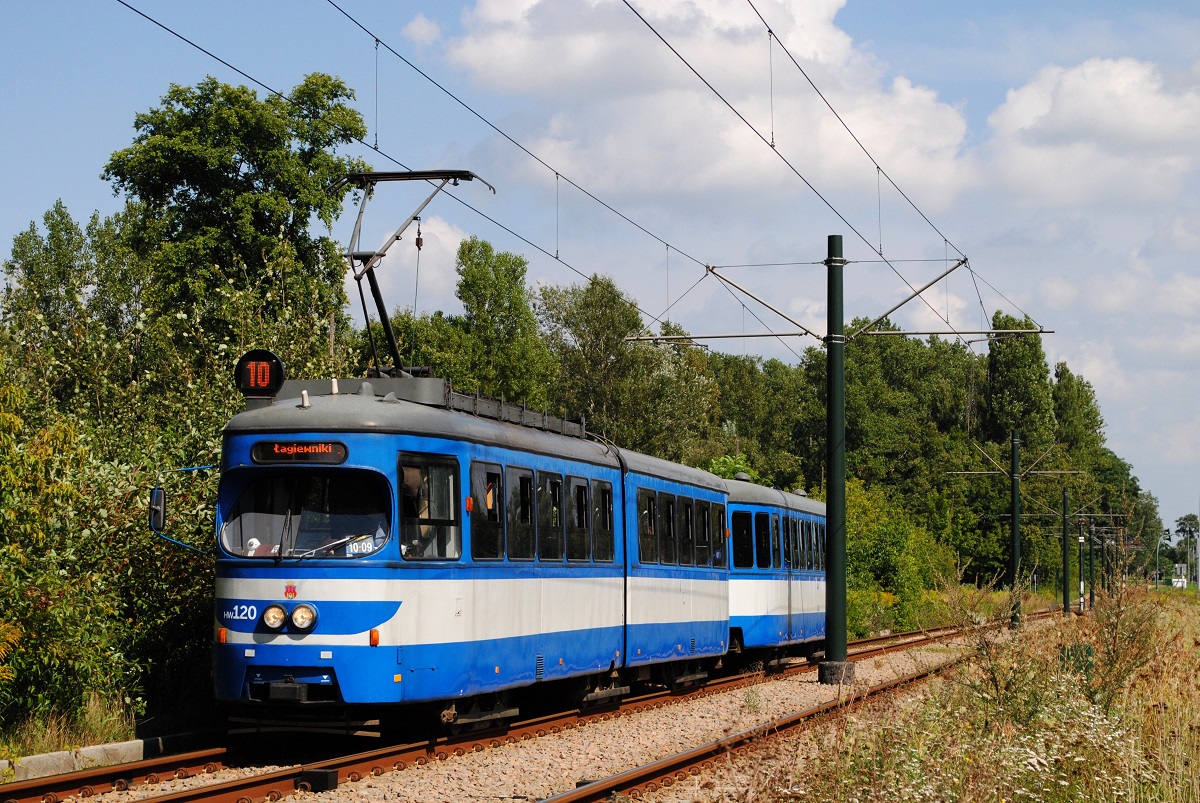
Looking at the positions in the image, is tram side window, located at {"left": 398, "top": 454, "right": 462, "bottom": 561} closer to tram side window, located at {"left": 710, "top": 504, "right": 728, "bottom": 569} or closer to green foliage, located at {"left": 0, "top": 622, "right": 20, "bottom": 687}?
green foliage, located at {"left": 0, "top": 622, "right": 20, "bottom": 687}

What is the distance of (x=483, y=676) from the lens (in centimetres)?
1338

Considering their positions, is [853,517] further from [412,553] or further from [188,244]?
[412,553]

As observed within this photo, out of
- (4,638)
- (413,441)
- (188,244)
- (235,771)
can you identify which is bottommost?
(235,771)

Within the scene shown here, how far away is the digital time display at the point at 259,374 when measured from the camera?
14062mm

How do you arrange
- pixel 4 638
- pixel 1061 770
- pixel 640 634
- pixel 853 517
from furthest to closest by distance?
pixel 853 517
pixel 640 634
pixel 4 638
pixel 1061 770

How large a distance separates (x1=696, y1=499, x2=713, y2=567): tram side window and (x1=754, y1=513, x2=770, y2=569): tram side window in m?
2.58

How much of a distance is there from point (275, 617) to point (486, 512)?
2.37m

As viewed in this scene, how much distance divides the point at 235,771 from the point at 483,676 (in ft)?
8.72

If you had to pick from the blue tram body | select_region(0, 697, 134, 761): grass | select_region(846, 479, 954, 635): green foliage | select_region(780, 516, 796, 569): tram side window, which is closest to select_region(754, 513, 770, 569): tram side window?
select_region(780, 516, 796, 569): tram side window

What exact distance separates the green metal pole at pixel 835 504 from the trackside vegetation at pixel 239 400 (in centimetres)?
496

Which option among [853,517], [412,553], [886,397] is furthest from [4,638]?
[886,397]

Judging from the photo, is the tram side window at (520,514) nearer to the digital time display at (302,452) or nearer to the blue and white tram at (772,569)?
the digital time display at (302,452)

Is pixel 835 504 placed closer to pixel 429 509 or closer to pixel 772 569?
pixel 772 569

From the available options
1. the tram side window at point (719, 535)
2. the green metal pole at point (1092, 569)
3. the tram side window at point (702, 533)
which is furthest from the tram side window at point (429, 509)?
the tram side window at point (719, 535)
